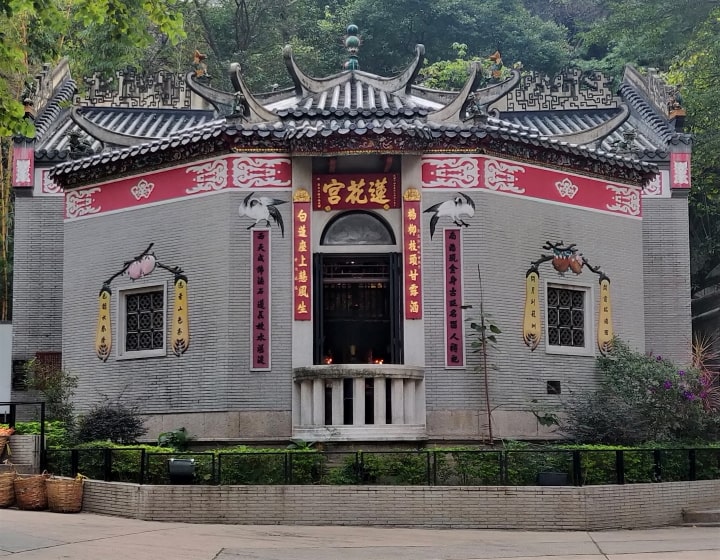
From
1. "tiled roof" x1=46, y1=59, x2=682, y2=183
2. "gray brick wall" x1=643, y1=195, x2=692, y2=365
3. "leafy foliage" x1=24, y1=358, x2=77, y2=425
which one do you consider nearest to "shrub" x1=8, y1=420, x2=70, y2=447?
"leafy foliage" x1=24, y1=358, x2=77, y2=425

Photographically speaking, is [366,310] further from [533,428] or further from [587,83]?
[587,83]

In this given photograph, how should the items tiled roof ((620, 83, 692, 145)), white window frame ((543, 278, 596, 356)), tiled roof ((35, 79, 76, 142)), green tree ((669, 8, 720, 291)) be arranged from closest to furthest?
white window frame ((543, 278, 596, 356)), tiled roof ((620, 83, 692, 145)), tiled roof ((35, 79, 76, 142)), green tree ((669, 8, 720, 291))

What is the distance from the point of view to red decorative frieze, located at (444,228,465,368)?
19422mm

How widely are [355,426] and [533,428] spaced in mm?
3164

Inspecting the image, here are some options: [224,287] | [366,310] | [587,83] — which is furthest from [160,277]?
[587,83]

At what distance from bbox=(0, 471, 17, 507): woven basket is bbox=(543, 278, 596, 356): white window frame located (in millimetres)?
8958

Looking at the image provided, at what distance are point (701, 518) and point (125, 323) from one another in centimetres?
1013

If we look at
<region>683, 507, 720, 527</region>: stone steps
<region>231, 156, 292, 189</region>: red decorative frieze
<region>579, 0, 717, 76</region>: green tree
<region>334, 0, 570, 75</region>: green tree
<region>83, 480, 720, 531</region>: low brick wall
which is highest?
<region>334, 0, 570, 75</region>: green tree

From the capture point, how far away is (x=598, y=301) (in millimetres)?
21062

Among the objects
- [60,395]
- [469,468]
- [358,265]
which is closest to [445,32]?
[358,265]

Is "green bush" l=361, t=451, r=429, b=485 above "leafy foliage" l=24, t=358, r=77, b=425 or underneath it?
underneath

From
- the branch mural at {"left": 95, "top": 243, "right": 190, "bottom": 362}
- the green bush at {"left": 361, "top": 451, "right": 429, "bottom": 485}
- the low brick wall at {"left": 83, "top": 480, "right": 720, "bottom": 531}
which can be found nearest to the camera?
the low brick wall at {"left": 83, "top": 480, "right": 720, "bottom": 531}

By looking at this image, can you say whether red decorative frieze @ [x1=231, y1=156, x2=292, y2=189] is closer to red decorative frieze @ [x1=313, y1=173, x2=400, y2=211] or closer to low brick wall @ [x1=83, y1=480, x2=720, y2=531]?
red decorative frieze @ [x1=313, y1=173, x2=400, y2=211]

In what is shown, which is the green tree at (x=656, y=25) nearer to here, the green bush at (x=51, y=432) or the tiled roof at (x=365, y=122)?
the tiled roof at (x=365, y=122)
